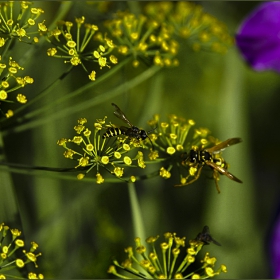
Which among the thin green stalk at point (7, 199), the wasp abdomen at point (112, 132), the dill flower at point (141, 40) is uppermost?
the dill flower at point (141, 40)

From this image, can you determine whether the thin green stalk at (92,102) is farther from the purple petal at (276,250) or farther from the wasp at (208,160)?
the purple petal at (276,250)

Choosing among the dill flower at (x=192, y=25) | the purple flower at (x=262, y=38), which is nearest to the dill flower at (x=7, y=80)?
the dill flower at (x=192, y=25)

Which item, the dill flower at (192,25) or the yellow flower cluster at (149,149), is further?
the dill flower at (192,25)

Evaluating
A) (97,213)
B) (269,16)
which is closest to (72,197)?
(97,213)

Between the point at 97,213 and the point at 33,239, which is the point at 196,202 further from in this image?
the point at 33,239

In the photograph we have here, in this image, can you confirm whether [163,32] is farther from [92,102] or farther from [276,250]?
[276,250]

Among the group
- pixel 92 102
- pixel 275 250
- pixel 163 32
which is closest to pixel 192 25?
pixel 163 32
